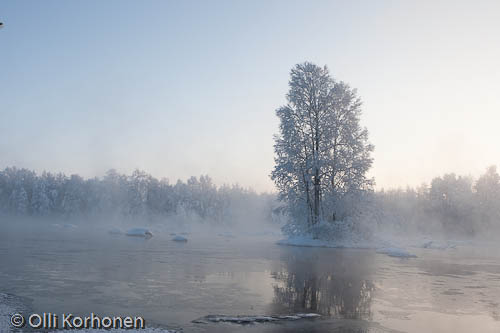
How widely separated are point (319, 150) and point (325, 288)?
25.1m

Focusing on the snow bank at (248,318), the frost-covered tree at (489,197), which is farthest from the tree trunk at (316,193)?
the frost-covered tree at (489,197)

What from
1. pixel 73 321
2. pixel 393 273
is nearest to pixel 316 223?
pixel 393 273

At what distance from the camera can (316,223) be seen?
3838 cm

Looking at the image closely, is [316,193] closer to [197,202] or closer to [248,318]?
[248,318]

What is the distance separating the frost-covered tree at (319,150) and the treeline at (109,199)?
78225mm

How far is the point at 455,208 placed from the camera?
92.8m

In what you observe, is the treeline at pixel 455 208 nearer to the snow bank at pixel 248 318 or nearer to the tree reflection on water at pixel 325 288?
the tree reflection on water at pixel 325 288

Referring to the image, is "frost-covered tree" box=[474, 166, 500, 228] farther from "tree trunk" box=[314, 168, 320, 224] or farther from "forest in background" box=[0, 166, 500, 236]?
"tree trunk" box=[314, 168, 320, 224]

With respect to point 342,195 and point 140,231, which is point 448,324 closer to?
point 342,195

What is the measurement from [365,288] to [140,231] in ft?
144

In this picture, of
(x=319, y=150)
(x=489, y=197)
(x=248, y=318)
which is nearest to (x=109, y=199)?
(x=319, y=150)

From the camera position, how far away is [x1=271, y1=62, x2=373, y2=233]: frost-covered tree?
37688 millimetres

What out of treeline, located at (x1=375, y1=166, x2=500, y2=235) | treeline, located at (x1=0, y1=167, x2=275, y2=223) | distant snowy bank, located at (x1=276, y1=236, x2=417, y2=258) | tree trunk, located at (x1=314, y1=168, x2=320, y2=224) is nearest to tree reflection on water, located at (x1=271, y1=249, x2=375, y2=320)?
distant snowy bank, located at (x1=276, y1=236, x2=417, y2=258)

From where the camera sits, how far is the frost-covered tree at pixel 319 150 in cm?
3769
